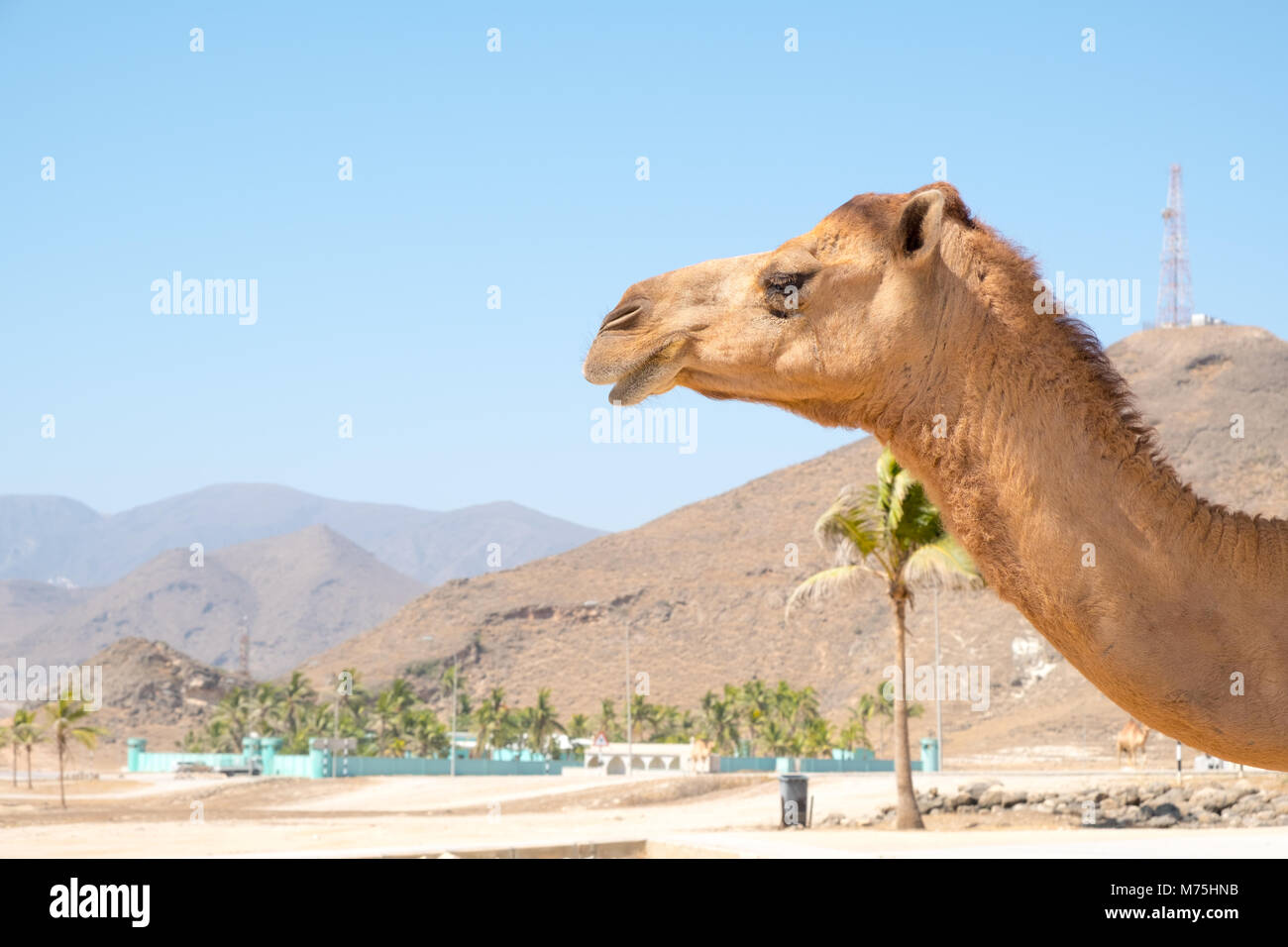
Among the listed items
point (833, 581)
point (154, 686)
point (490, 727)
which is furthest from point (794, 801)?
point (154, 686)

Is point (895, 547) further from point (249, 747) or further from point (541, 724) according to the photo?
point (249, 747)

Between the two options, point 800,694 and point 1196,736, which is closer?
point 1196,736

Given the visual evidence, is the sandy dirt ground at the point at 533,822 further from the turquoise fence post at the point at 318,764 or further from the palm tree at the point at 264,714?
the palm tree at the point at 264,714

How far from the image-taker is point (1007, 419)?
304 centimetres

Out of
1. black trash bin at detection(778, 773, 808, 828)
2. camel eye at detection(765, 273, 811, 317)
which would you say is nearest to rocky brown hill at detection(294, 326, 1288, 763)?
black trash bin at detection(778, 773, 808, 828)

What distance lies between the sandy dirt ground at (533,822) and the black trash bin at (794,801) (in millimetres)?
513

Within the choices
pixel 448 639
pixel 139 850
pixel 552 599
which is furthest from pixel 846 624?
pixel 139 850

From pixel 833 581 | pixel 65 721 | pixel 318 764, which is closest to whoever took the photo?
pixel 833 581

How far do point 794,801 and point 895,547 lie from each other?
5.73 meters

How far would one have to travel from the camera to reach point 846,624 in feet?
377

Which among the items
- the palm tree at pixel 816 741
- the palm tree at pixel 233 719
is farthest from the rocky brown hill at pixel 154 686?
the palm tree at pixel 816 741

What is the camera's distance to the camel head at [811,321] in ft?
10.3
